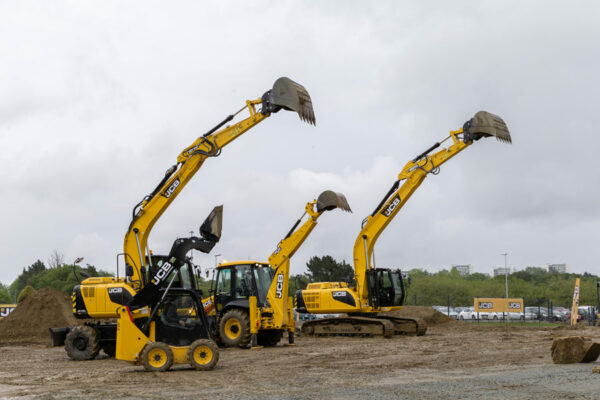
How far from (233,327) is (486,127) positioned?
1159 centimetres

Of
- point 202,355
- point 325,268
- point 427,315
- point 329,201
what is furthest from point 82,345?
point 325,268

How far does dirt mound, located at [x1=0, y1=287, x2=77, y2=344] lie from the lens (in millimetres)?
28169

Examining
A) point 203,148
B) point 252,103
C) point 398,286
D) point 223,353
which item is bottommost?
point 223,353

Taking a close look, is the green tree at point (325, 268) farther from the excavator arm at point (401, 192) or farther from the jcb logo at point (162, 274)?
the jcb logo at point (162, 274)

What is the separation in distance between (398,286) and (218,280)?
8525 millimetres

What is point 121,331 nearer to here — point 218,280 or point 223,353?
Answer: point 223,353

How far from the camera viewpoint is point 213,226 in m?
15.7

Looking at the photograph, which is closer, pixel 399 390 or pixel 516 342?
pixel 399 390

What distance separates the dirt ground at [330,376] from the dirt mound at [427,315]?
1524 cm

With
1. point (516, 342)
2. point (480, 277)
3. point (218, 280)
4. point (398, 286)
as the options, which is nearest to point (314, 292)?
point (398, 286)

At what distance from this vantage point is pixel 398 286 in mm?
28484

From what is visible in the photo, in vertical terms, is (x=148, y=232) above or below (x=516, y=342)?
above

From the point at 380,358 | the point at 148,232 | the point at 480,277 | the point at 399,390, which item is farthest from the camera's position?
the point at 480,277

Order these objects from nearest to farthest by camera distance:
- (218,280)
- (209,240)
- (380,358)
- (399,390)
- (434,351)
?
(399,390) → (209,240) → (380,358) → (434,351) → (218,280)
